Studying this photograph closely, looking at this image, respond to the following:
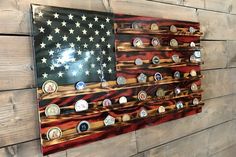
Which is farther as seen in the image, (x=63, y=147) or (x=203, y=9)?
(x=203, y=9)

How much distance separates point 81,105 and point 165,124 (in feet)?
1.83

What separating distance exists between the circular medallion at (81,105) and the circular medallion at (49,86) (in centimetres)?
11

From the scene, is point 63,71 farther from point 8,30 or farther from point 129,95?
point 129,95

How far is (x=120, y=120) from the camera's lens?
1159mm

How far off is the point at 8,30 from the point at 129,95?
57 centimetres

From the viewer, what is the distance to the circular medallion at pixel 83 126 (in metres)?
1.02

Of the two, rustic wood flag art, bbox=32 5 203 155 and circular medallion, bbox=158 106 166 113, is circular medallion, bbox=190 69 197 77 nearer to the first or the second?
rustic wood flag art, bbox=32 5 203 155

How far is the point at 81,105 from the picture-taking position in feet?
3.38

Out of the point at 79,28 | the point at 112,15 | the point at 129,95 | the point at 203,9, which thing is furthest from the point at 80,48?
the point at 203,9

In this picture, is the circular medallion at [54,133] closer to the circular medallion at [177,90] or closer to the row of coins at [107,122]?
the row of coins at [107,122]

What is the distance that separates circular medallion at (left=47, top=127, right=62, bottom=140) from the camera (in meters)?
0.95

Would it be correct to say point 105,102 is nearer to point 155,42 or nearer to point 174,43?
point 155,42

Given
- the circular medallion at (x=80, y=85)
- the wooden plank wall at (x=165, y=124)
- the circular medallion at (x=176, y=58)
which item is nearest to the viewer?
the wooden plank wall at (x=165, y=124)

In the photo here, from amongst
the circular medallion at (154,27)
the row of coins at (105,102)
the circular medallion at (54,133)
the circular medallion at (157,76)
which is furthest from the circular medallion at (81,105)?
the circular medallion at (154,27)
